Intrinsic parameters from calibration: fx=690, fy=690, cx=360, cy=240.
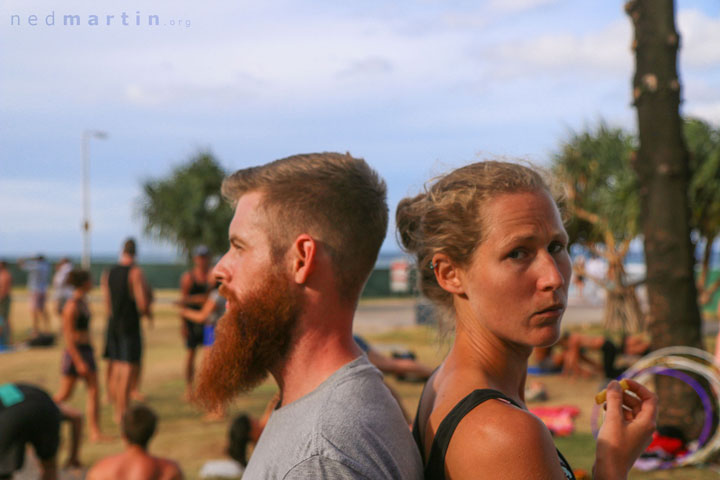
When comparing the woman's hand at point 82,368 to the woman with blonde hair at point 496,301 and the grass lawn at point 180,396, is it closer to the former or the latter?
the grass lawn at point 180,396

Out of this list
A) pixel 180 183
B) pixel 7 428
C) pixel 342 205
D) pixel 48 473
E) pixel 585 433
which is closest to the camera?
pixel 342 205

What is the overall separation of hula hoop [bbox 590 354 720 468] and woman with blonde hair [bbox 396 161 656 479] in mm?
4791

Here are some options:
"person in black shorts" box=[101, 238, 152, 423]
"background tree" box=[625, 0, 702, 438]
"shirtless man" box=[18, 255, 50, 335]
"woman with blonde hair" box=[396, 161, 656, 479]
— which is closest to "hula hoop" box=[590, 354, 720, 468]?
"background tree" box=[625, 0, 702, 438]

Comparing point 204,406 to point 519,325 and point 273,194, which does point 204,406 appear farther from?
point 519,325

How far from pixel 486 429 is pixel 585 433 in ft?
23.1

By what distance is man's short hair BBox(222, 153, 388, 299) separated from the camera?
161 centimetres

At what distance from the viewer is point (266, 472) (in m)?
1.42

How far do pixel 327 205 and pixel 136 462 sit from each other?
13.8 ft

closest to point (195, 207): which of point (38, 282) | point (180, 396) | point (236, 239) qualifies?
point (38, 282)

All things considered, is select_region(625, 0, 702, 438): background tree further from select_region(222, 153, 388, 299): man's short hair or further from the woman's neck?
select_region(222, 153, 388, 299): man's short hair

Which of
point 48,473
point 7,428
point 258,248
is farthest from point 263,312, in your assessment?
point 48,473

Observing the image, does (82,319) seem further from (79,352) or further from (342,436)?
(342,436)

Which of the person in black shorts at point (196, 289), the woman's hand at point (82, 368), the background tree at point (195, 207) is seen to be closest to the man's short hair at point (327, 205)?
the woman's hand at point (82, 368)

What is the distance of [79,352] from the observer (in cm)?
784
